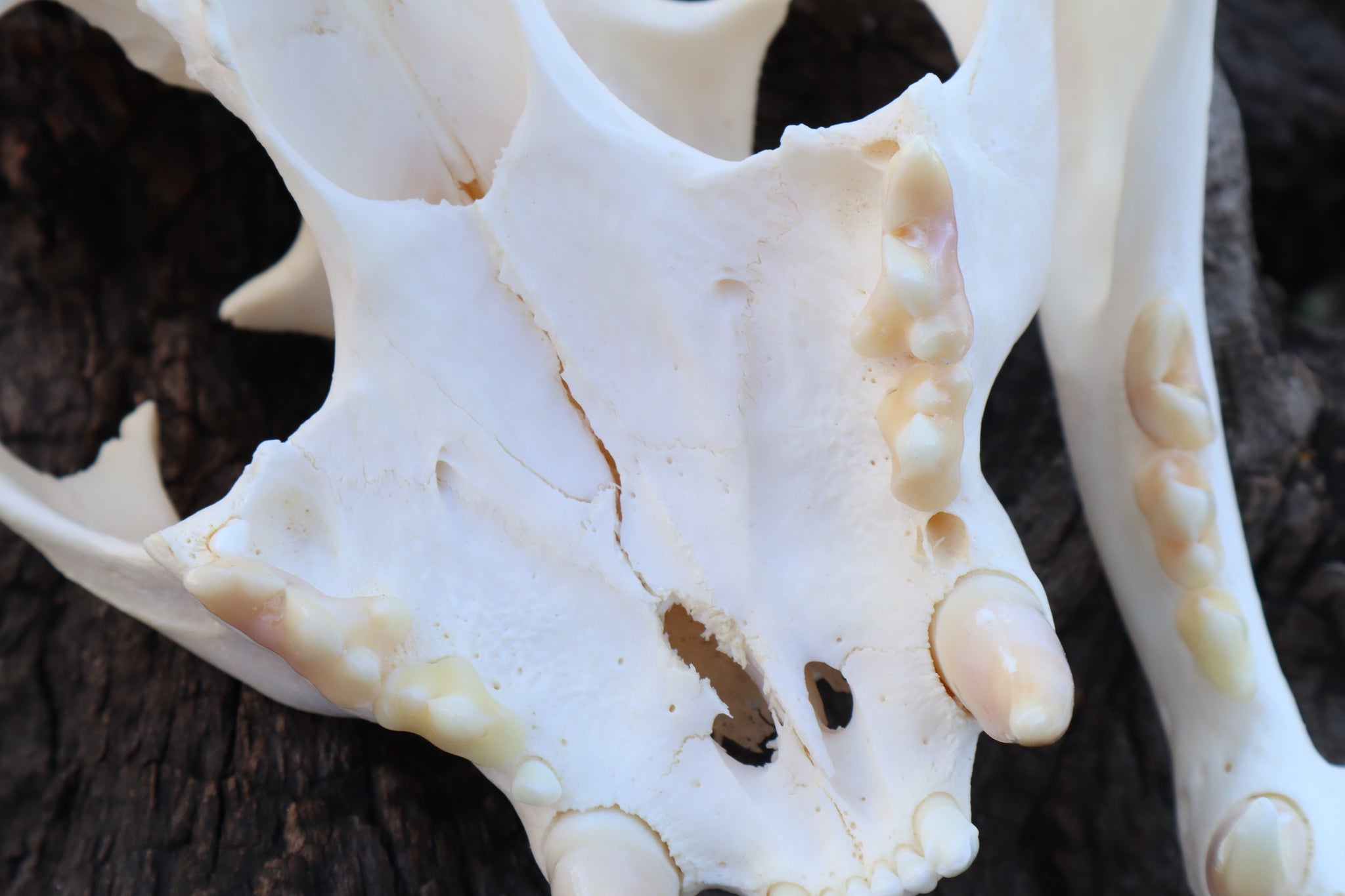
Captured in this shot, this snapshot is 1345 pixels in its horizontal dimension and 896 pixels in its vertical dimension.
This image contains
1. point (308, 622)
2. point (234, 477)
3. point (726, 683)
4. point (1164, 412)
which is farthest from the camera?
point (234, 477)

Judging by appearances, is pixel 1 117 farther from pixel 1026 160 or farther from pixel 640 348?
pixel 1026 160

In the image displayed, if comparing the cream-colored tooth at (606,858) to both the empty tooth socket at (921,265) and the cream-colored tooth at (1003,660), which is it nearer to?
the cream-colored tooth at (1003,660)

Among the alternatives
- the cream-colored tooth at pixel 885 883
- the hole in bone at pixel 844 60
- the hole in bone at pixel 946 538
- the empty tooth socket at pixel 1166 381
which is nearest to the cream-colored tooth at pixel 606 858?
the cream-colored tooth at pixel 885 883

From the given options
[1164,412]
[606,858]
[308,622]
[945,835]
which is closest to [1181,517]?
[1164,412]

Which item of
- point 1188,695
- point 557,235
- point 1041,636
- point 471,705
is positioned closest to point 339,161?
point 557,235

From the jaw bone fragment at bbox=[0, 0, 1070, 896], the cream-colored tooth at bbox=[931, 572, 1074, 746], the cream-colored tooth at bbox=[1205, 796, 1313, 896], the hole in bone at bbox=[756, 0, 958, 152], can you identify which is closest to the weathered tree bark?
the hole in bone at bbox=[756, 0, 958, 152]

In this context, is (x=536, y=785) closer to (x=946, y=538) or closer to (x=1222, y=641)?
(x=946, y=538)

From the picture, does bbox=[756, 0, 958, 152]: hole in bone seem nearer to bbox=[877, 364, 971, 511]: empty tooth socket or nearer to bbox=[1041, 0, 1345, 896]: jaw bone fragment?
bbox=[1041, 0, 1345, 896]: jaw bone fragment
